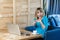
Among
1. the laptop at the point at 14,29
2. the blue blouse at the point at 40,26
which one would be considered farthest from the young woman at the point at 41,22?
the laptop at the point at 14,29

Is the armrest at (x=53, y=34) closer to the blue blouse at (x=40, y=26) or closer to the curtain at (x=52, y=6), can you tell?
the blue blouse at (x=40, y=26)

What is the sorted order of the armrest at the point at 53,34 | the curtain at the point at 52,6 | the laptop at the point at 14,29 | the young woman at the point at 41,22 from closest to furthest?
the armrest at the point at 53,34 → the young woman at the point at 41,22 → the laptop at the point at 14,29 → the curtain at the point at 52,6

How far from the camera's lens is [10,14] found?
4.55m

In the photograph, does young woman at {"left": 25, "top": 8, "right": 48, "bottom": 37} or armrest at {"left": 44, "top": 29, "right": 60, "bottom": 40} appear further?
young woman at {"left": 25, "top": 8, "right": 48, "bottom": 37}

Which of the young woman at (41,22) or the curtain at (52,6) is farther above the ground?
the curtain at (52,6)

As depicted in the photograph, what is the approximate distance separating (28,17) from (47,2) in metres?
0.87

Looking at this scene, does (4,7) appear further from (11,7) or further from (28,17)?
(28,17)

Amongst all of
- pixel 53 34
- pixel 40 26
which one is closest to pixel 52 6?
pixel 40 26

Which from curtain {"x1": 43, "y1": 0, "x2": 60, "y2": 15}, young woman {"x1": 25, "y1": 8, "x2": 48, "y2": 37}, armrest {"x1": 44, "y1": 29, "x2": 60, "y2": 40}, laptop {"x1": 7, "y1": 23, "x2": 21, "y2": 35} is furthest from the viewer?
curtain {"x1": 43, "y1": 0, "x2": 60, "y2": 15}

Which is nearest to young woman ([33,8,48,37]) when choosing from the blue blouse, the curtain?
the blue blouse

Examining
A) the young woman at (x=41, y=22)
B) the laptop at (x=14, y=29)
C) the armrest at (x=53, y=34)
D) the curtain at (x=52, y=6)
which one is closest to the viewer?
the armrest at (x=53, y=34)

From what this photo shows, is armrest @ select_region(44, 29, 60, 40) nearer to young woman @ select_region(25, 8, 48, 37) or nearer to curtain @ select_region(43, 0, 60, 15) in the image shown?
young woman @ select_region(25, 8, 48, 37)

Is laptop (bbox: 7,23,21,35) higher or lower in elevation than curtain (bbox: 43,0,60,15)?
lower

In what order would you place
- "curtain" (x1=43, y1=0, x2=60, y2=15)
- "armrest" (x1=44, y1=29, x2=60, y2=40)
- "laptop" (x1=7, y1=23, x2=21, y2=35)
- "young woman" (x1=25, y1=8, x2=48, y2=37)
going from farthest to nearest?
"curtain" (x1=43, y1=0, x2=60, y2=15) → "laptop" (x1=7, y1=23, x2=21, y2=35) → "young woman" (x1=25, y1=8, x2=48, y2=37) → "armrest" (x1=44, y1=29, x2=60, y2=40)
